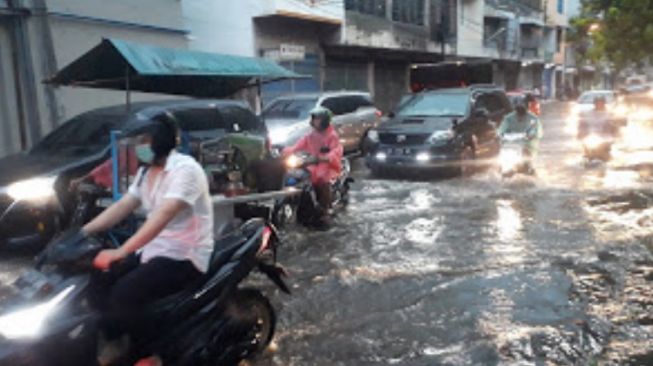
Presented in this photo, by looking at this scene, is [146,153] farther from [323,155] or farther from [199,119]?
[199,119]

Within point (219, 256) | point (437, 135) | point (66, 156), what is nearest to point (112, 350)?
point (219, 256)

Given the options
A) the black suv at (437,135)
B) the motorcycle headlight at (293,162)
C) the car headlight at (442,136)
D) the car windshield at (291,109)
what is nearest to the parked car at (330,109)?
the car windshield at (291,109)

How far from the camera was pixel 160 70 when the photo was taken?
6840mm

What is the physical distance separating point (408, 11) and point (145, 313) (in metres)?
26.5

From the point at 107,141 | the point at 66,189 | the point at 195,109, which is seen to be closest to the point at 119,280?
the point at 66,189

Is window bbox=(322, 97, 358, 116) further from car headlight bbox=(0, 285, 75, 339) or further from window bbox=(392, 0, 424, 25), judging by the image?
window bbox=(392, 0, 424, 25)

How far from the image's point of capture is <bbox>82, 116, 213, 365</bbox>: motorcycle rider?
315 centimetres

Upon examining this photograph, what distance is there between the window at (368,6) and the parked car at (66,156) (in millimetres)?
15917

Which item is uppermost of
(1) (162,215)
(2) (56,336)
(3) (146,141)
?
(3) (146,141)

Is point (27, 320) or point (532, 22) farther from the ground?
point (532, 22)

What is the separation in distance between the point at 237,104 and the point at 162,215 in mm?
5618

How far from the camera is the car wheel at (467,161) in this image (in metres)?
12.1

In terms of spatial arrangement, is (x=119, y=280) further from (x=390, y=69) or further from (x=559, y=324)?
(x=390, y=69)

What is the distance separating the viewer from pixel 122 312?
3205 millimetres
